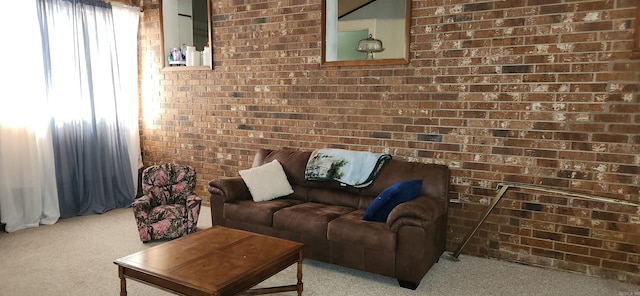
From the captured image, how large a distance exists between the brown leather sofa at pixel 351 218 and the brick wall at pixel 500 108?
1.05ft

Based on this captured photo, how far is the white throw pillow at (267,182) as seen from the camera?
3.77 metres

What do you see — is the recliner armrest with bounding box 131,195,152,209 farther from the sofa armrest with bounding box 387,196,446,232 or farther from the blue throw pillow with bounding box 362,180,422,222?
the sofa armrest with bounding box 387,196,446,232

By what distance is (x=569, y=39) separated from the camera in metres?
3.11

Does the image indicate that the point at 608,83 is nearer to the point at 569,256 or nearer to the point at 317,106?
the point at 569,256

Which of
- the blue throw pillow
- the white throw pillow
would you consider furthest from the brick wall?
the blue throw pillow

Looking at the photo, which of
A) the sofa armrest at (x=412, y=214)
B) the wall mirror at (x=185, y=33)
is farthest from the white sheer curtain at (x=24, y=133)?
the sofa armrest at (x=412, y=214)

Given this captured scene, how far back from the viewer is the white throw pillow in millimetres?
3770

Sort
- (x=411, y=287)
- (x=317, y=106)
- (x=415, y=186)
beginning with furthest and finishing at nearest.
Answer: (x=317, y=106) < (x=415, y=186) < (x=411, y=287)

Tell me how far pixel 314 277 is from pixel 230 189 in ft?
3.65

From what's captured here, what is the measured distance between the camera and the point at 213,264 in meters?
2.39

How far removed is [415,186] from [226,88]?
250 centimetres

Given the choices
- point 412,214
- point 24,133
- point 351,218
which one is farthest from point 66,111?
point 412,214

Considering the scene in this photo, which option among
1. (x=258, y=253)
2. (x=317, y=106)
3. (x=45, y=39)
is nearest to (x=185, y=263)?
(x=258, y=253)

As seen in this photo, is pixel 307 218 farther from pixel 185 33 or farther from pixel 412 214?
pixel 185 33
